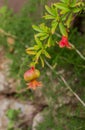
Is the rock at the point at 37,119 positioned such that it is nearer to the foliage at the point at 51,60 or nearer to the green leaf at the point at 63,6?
the foliage at the point at 51,60

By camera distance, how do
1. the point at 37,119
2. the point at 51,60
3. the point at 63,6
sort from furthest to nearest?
the point at 37,119, the point at 51,60, the point at 63,6

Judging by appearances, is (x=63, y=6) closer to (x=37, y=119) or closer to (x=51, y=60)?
(x=51, y=60)

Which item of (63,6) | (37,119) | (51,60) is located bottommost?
(37,119)

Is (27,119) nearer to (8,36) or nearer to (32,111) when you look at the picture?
(32,111)

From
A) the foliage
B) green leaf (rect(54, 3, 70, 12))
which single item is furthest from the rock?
green leaf (rect(54, 3, 70, 12))

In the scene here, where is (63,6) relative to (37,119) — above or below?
above

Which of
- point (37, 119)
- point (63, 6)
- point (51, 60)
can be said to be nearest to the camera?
point (63, 6)

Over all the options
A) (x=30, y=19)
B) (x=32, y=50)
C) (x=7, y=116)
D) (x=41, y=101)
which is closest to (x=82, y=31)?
(x=30, y=19)

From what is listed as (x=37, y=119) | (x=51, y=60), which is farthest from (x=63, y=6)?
(x=37, y=119)

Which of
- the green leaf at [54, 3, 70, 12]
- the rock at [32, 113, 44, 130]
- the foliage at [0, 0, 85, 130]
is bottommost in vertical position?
the rock at [32, 113, 44, 130]

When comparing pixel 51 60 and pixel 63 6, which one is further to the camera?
pixel 51 60

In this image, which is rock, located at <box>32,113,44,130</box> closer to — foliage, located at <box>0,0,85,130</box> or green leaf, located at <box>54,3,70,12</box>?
foliage, located at <box>0,0,85,130</box>
